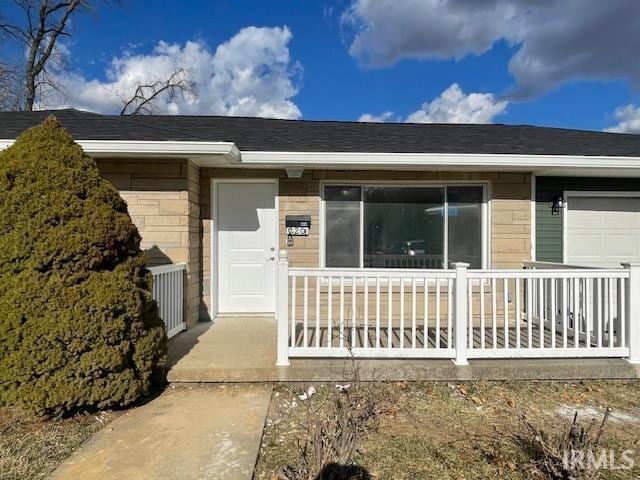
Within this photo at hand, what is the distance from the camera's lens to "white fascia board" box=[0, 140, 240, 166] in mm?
4559

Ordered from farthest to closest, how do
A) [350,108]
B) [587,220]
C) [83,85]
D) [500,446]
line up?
[83,85], [350,108], [587,220], [500,446]

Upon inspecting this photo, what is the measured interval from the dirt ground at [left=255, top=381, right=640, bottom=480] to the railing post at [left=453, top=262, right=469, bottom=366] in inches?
10.8

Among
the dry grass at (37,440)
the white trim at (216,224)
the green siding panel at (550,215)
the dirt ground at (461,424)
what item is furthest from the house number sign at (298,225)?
the green siding panel at (550,215)

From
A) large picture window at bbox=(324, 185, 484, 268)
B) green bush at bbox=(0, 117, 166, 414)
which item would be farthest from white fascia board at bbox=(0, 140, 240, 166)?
large picture window at bbox=(324, 185, 484, 268)

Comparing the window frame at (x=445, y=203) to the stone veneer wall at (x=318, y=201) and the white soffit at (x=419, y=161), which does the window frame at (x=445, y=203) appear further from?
the white soffit at (x=419, y=161)

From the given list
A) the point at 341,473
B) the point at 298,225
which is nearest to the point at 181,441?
the point at 341,473

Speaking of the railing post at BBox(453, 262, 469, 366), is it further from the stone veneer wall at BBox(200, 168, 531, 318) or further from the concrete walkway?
the stone veneer wall at BBox(200, 168, 531, 318)

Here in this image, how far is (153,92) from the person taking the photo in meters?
17.8

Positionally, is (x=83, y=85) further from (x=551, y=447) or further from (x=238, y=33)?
(x=551, y=447)

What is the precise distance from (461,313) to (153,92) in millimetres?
18110

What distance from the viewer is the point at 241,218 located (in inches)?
237

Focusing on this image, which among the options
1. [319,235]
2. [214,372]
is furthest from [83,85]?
[214,372]

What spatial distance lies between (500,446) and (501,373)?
125 centimetres

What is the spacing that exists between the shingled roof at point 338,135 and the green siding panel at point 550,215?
50 centimetres
